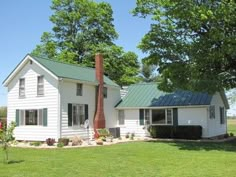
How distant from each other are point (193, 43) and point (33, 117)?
13330 mm

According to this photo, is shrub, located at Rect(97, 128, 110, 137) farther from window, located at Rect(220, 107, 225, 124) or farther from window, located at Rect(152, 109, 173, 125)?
window, located at Rect(220, 107, 225, 124)

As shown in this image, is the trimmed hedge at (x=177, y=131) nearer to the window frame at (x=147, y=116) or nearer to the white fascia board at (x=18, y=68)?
the window frame at (x=147, y=116)

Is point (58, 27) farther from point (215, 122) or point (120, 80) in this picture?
point (215, 122)

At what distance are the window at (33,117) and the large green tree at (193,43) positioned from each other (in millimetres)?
8806

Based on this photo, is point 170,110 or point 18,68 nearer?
point 18,68

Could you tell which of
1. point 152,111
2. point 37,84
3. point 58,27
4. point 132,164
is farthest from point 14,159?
point 58,27

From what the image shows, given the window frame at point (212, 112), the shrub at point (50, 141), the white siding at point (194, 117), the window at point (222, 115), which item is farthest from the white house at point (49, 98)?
the window at point (222, 115)

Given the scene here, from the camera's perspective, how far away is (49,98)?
2688cm

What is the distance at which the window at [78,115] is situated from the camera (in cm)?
2762

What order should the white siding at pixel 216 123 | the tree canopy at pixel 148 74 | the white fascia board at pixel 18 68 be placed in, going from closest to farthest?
the white fascia board at pixel 18 68
the white siding at pixel 216 123
the tree canopy at pixel 148 74

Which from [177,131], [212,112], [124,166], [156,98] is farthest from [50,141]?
[212,112]

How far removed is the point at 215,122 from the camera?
3095 cm

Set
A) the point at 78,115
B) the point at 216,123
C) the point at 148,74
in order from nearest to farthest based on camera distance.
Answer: the point at 78,115
the point at 216,123
the point at 148,74

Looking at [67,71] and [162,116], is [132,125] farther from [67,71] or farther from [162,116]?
[67,71]
